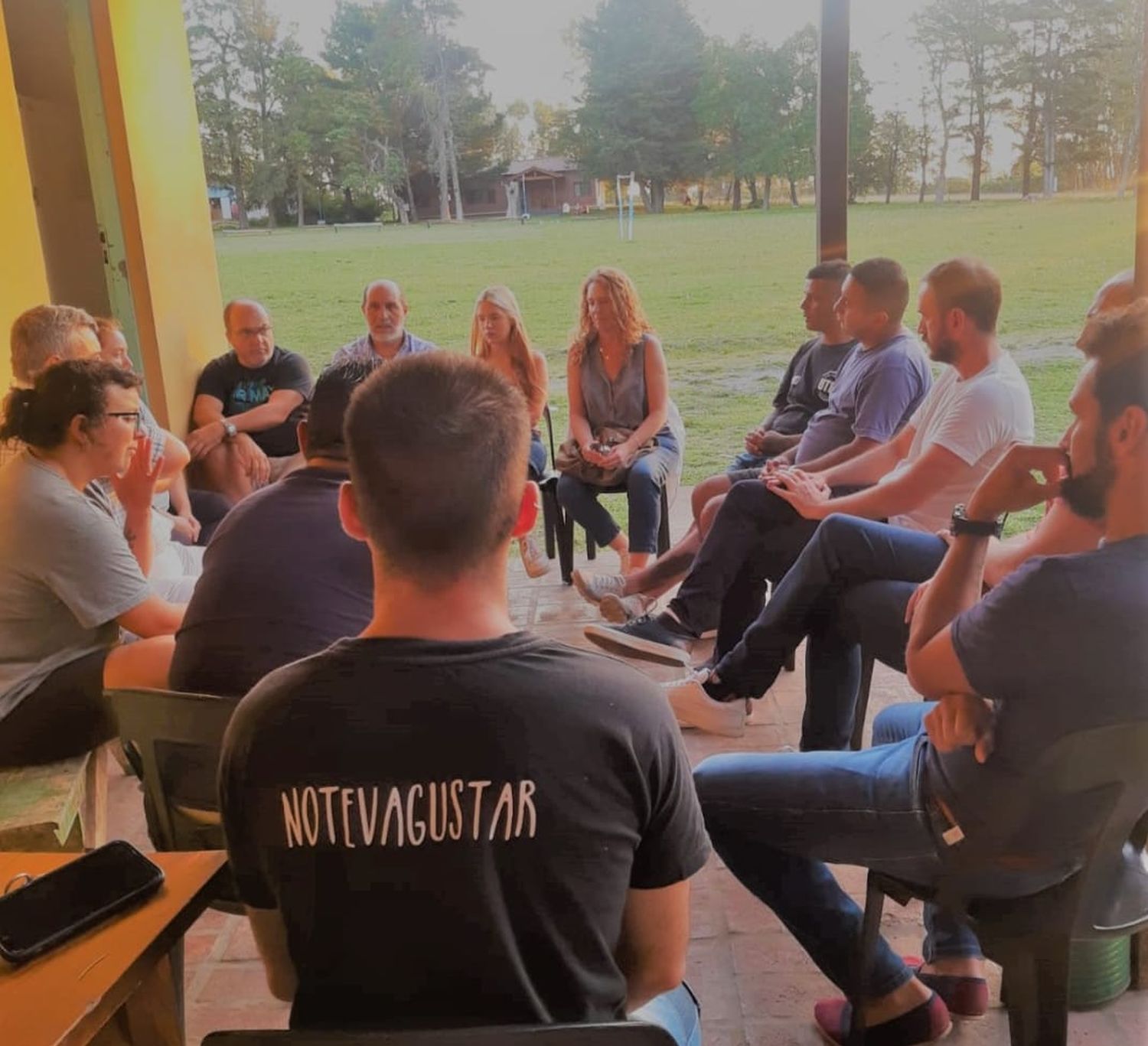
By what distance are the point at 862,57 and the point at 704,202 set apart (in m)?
1.28

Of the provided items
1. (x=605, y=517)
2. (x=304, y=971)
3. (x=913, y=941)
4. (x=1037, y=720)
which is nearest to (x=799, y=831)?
(x=1037, y=720)

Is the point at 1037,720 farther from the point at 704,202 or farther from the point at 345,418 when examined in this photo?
the point at 704,202

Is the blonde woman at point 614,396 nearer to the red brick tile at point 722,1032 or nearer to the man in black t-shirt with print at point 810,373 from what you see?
the man in black t-shirt with print at point 810,373

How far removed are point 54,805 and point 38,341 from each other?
149 cm

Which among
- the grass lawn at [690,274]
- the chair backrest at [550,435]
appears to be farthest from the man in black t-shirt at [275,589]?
the grass lawn at [690,274]

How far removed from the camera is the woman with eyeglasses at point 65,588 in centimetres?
184

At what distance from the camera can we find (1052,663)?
1.18 metres

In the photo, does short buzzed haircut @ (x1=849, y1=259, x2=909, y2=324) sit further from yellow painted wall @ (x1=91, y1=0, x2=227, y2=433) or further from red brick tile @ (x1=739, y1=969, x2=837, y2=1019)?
yellow painted wall @ (x1=91, y1=0, x2=227, y2=433)

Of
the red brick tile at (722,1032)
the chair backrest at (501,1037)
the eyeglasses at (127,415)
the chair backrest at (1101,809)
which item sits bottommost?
the red brick tile at (722,1032)

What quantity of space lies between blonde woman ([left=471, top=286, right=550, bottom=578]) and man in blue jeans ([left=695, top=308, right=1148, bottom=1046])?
8.20ft

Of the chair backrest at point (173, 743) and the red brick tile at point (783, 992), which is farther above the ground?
the chair backrest at point (173, 743)

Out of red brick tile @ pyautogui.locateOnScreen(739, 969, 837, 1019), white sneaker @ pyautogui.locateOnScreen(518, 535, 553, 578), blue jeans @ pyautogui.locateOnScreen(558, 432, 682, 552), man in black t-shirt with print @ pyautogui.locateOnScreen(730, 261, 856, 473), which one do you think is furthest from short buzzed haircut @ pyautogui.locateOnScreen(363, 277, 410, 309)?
red brick tile @ pyautogui.locateOnScreen(739, 969, 837, 1019)

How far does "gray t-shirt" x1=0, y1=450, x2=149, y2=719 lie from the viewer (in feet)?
5.99

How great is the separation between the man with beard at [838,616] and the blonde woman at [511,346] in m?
1.88
